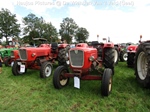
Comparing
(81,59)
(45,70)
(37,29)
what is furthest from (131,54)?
(37,29)

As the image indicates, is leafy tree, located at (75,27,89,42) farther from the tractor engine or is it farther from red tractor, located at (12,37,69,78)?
the tractor engine

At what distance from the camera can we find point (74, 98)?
3.61m

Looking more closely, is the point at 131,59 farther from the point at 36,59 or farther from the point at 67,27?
the point at 67,27

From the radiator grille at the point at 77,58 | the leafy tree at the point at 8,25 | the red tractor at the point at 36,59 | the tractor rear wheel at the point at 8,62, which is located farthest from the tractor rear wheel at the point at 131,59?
the leafy tree at the point at 8,25

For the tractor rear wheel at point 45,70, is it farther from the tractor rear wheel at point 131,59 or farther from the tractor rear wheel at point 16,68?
the tractor rear wheel at point 131,59

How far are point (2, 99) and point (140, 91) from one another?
358 centimetres

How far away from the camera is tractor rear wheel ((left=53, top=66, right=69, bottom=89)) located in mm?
4062

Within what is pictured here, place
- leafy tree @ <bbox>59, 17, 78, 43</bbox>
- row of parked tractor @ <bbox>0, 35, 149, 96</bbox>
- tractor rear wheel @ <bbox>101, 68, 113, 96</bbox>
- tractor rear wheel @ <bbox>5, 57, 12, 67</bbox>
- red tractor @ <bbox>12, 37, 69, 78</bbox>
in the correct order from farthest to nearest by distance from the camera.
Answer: leafy tree @ <bbox>59, 17, 78, 43</bbox> < tractor rear wheel @ <bbox>5, 57, 12, 67</bbox> < red tractor @ <bbox>12, 37, 69, 78</bbox> < row of parked tractor @ <bbox>0, 35, 149, 96</bbox> < tractor rear wheel @ <bbox>101, 68, 113, 96</bbox>

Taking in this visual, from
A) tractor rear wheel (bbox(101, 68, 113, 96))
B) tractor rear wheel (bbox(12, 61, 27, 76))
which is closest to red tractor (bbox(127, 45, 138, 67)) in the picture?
tractor rear wheel (bbox(101, 68, 113, 96))

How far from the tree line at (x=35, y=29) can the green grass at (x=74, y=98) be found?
27.4 m

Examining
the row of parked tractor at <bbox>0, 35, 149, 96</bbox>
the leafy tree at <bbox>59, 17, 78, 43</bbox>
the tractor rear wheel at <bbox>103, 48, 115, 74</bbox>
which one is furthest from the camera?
the leafy tree at <bbox>59, 17, 78, 43</bbox>

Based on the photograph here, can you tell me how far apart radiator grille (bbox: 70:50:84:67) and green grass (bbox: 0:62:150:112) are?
0.78 meters

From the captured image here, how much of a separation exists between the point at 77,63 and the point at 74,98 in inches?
35.7

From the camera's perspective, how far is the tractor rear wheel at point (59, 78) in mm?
4062
